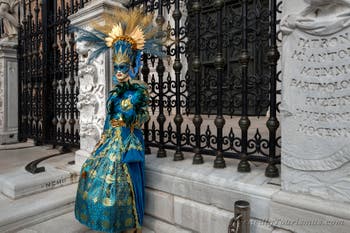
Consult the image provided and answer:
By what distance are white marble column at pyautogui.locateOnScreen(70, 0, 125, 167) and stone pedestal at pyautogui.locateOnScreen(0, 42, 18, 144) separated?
11.0ft

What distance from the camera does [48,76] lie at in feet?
16.7

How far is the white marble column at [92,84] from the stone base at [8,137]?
349cm

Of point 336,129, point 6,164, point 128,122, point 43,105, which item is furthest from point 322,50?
point 43,105

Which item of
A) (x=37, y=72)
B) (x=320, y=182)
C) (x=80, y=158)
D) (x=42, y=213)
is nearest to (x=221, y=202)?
(x=320, y=182)

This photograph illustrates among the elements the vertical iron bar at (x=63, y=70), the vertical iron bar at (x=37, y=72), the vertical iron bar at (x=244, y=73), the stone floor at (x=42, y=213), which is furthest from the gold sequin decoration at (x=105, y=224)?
the vertical iron bar at (x=37, y=72)

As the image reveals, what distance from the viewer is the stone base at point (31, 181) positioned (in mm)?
2877

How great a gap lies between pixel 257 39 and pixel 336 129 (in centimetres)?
113

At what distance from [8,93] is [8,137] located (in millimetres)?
1037

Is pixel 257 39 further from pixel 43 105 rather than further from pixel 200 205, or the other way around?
pixel 43 105

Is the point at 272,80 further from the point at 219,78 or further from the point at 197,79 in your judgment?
the point at 197,79

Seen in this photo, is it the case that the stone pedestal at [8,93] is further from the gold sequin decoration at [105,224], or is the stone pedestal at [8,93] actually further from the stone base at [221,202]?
the gold sequin decoration at [105,224]

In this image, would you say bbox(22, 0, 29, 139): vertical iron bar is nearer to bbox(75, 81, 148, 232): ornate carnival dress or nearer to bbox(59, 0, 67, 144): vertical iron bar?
bbox(59, 0, 67, 144): vertical iron bar

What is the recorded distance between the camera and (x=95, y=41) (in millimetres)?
2648

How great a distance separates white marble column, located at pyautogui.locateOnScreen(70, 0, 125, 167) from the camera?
316 cm
